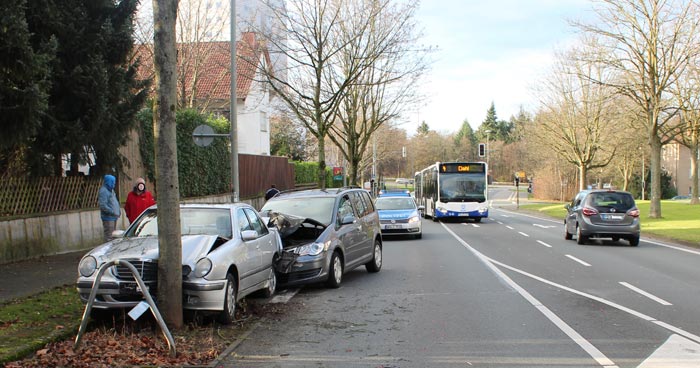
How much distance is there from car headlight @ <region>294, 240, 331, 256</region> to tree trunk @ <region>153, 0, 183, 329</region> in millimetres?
3193

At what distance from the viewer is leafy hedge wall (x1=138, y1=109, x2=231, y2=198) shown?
19.4m

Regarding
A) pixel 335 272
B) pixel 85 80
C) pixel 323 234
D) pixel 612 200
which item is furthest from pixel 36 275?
pixel 612 200

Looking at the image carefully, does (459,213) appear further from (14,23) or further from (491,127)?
(491,127)

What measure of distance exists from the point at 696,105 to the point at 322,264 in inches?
1261

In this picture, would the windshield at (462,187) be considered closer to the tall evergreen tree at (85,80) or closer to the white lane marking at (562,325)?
the white lane marking at (562,325)

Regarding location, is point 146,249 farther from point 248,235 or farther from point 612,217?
point 612,217

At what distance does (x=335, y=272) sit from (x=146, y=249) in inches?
149

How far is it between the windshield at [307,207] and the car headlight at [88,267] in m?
4.38

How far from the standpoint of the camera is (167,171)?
7160mm

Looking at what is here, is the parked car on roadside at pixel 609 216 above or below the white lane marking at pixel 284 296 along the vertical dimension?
above

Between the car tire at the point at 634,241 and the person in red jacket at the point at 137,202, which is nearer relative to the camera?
the person in red jacket at the point at 137,202

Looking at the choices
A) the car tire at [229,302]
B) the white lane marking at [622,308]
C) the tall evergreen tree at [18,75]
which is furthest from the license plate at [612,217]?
the tall evergreen tree at [18,75]

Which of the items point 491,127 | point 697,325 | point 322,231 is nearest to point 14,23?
point 322,231

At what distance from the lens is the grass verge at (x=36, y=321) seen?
6184mm
